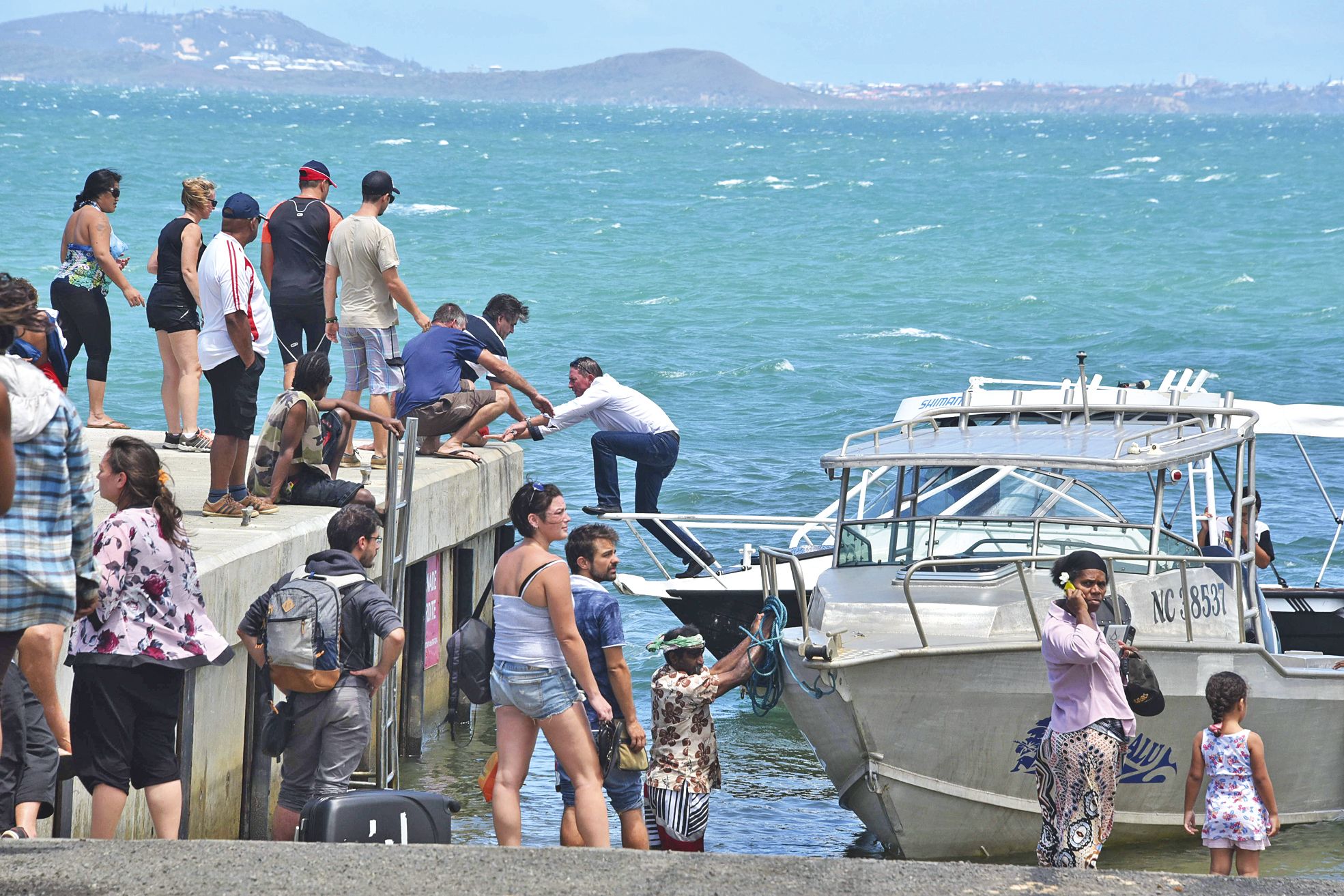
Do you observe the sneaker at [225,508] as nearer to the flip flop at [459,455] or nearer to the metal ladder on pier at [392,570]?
the metal ladder on pier at [392,570]

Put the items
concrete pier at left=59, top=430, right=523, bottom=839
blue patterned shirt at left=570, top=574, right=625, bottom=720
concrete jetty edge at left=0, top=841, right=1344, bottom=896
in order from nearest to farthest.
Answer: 1. concrete jetty edge at left=0, top=841, right=1344, bottom=896
2. blue patterned shirt at left=570, top=574, right=625, bottom=720
3. concrete pier at left=59, top=430, right=523, bottom=839

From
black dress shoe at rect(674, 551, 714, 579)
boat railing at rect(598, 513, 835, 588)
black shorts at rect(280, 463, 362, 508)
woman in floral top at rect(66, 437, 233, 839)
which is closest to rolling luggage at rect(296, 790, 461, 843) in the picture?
woman in floral top at rect(66, 437, 233, 839)

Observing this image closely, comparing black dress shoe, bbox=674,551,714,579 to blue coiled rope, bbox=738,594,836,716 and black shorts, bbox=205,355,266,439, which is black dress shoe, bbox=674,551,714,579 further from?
black shorts, bbox=205,355,266,439

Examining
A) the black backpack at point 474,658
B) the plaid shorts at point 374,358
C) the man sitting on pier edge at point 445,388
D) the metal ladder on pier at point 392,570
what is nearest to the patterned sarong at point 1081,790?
the black backpack at point 474,658

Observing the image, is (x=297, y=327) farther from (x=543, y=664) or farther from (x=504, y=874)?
(x=504, y=874)

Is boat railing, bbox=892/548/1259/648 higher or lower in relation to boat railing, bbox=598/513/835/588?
higher

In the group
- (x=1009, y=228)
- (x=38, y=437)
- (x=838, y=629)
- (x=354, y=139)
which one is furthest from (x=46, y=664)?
(x=354, y=139)

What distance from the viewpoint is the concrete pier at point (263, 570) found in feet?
26.1

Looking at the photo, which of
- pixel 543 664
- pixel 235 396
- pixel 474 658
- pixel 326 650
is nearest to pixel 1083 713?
pixel 543 664

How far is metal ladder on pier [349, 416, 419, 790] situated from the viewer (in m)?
8.95

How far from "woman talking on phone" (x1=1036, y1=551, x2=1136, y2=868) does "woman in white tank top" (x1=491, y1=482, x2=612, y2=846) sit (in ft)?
6.47

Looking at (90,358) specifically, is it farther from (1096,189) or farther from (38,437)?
(1096,189)

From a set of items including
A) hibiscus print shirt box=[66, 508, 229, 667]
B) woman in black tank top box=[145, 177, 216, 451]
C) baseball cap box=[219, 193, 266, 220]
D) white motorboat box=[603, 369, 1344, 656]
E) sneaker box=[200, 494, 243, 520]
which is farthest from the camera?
white motorboat box=[603, 369, 1344, 656]

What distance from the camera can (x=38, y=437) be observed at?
4.99 meters
